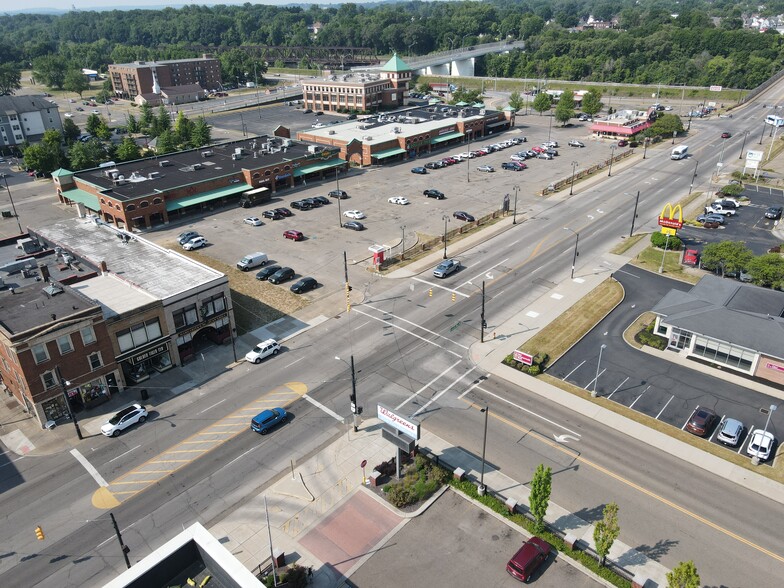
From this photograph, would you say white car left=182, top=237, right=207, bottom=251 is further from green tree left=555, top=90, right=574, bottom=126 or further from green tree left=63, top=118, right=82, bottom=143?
green tree left=555, top=90, right=574, bottom=126

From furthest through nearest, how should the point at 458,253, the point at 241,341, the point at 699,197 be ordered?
1. the point at 699,197
2. the point at 458,253
3. the point at 241,341

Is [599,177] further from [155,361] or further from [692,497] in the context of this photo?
[155,361]

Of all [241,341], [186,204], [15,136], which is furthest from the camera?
[15,136]

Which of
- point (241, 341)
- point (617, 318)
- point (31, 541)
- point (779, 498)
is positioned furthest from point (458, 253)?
point (31, 541)

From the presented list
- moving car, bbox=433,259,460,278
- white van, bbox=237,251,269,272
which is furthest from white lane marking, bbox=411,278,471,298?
white van, bbox=237,251,269,272

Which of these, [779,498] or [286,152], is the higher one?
[286,152]

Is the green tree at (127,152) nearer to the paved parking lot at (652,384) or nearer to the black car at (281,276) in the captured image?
the black car at (281,276)
